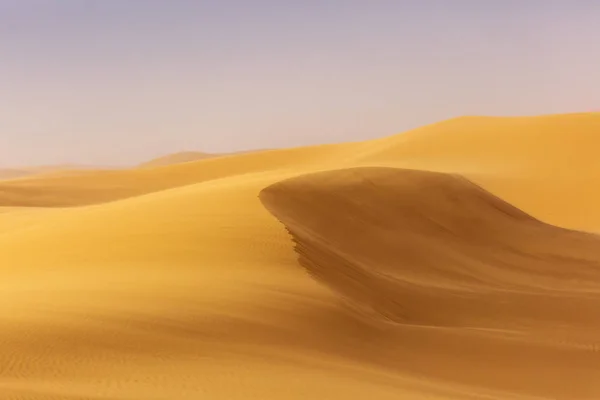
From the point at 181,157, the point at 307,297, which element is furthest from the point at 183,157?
the point at 307,297

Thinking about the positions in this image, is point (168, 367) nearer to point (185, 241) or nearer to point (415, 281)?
point (185, 241)

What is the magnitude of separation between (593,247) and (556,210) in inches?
444

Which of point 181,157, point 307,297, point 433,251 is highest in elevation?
point 181,157

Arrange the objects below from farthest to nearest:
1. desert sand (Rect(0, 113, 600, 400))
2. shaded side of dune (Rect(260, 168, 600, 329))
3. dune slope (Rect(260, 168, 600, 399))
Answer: shaded side of dune (Rect(260, 168, 600, 329)) < dune slope (Rect(260, 168, 600, 399)) < desert sand (Rect(0, 113, 600, 400))

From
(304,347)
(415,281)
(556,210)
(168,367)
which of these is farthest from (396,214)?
(556,210)

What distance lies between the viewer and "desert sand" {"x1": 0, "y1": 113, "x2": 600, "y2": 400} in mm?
6078

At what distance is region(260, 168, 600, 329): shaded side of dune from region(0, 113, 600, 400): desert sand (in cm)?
5

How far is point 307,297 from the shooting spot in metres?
8.77

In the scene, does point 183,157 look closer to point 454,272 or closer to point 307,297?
point 454,272

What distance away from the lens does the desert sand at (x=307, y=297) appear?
6.08 m

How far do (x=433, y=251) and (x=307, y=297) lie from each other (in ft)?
20.0

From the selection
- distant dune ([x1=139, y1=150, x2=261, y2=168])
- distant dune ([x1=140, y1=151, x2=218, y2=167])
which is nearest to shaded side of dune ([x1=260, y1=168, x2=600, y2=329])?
distant dune ([x1=139, y1=150, x2=261, y2=168])

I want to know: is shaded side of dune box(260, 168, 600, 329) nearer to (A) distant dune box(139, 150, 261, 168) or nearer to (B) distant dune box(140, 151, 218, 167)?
(A) distant dune box(139, 150, 261, 168)

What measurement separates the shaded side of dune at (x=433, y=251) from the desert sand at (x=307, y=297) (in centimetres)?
5
